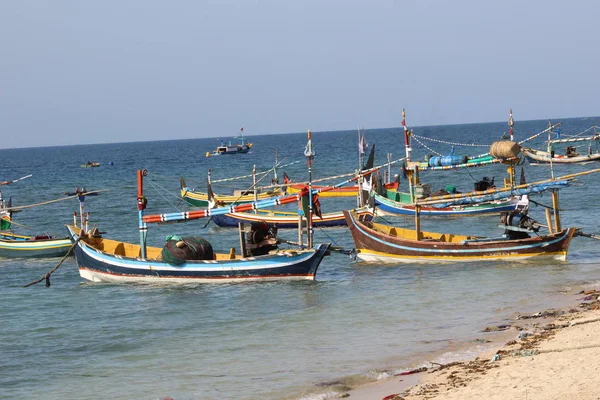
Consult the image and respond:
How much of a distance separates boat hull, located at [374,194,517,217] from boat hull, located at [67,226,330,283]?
1552cm

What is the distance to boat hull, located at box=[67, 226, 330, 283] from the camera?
25.6 meters

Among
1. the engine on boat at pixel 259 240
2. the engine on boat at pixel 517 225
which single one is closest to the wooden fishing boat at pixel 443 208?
the engine on boat at pixel 517 225

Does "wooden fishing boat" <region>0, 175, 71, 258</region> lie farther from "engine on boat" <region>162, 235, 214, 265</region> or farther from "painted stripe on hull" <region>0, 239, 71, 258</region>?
"engine on boat" <region>162, 235, 214, 265</region>

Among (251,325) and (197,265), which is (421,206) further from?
(251,325)

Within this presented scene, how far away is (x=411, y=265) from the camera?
28062 millimetres

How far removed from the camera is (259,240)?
86.2ft

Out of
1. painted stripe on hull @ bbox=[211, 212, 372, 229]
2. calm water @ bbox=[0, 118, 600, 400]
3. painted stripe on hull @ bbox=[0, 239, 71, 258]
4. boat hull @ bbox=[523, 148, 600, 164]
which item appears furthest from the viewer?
boat hull @ bbox=[523, 148, 600, 164]

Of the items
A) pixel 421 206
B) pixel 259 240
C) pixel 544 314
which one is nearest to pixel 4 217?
pixel 259 240

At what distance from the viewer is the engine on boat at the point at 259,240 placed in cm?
2616

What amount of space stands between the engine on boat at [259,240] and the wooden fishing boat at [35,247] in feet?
32.6

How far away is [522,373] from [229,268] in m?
13.7

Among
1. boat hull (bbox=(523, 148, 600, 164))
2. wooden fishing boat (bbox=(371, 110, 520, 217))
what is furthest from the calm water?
boat hull (bbox=(523, 148, 600, 164))

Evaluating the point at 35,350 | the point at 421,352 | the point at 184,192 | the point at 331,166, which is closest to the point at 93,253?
the point at 35,350

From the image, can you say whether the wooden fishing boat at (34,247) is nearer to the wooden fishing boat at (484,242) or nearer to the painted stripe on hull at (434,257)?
the wooden fishing boat at (484,242)
